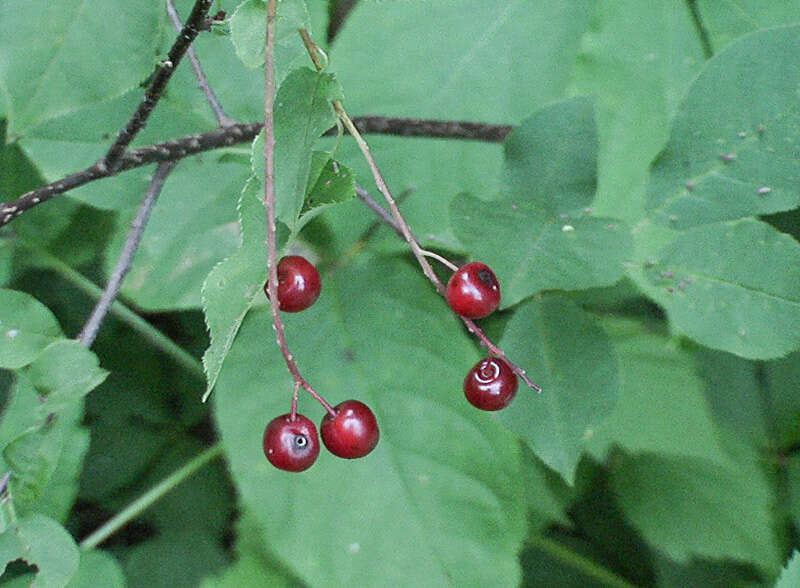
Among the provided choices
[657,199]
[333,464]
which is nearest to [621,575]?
[333,464]

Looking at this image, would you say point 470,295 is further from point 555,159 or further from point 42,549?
point 42,549

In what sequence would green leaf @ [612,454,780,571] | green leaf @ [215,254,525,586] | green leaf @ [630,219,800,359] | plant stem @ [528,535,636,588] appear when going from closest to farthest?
green leaf @ [630,219,800,359] → green leaf @ [215,254,525,586] → plant stem @ [528,535,636,588] → green leaf @ [612,454,780,571]

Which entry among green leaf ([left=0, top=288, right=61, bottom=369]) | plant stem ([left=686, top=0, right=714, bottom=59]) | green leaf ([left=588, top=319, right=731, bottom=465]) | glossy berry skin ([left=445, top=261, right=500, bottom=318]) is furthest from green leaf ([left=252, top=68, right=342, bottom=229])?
green leaf ([left=588, top=319, right=731, bottom=465])

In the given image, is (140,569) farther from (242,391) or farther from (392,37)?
(392,37)

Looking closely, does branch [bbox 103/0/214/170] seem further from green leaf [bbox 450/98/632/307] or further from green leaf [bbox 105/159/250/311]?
green leaf [bbox 105/159/250/311]

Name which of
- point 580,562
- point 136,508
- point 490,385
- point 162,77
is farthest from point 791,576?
point 136,508

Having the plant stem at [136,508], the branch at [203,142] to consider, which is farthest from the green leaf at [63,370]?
the plant stem at [136,508]
